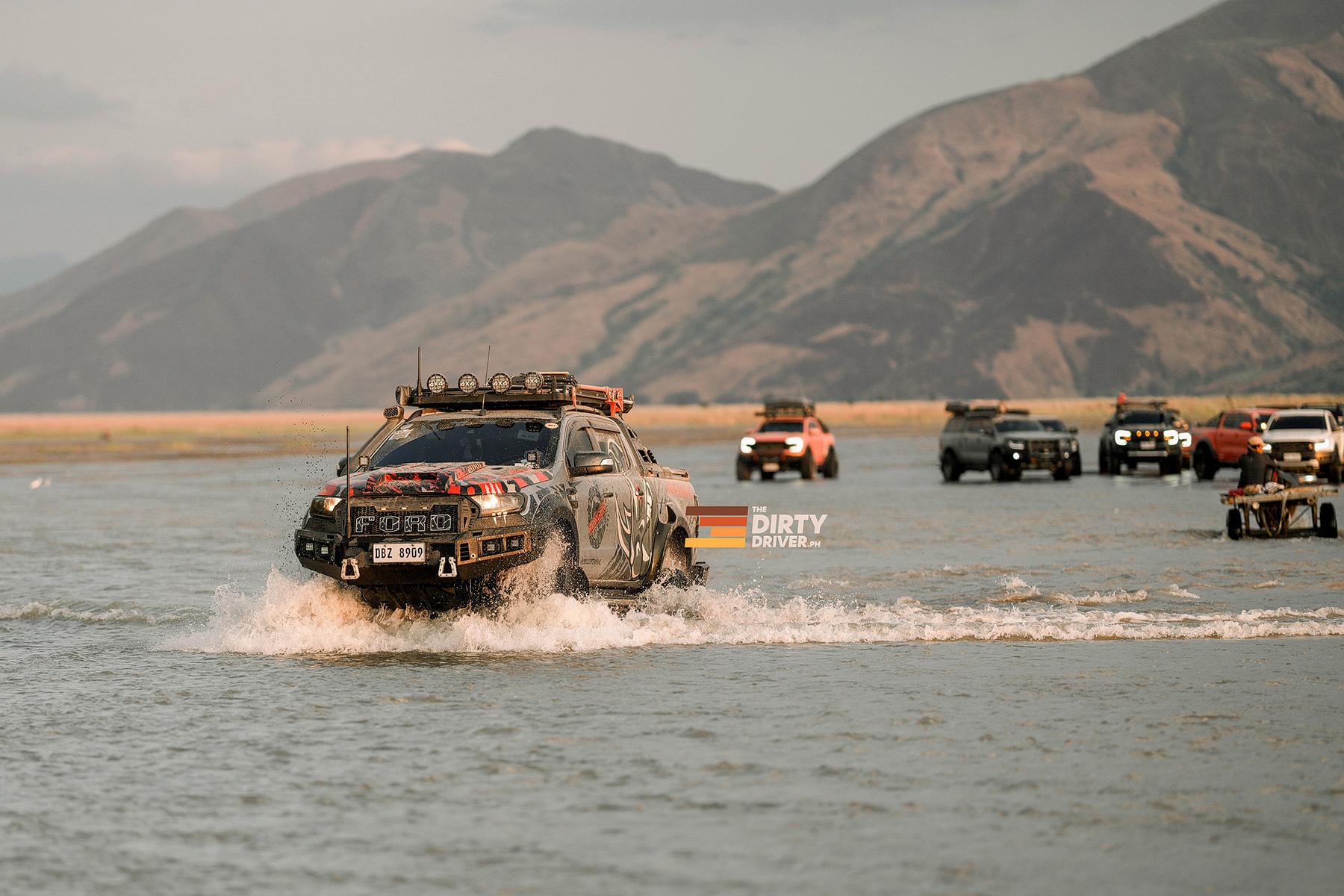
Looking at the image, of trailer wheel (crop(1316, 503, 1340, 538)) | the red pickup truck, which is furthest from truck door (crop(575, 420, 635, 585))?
the red pickup truck

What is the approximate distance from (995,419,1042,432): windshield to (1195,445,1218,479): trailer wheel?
3.78 m

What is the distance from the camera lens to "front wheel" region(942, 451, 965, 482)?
38.3 meters

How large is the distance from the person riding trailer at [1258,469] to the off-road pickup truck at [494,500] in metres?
9.28

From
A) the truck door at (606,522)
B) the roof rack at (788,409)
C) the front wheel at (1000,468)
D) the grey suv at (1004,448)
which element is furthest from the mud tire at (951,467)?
the truck door at (606,522)

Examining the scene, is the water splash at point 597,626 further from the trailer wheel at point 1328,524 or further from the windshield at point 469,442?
the trailer wheel at point 1328,524

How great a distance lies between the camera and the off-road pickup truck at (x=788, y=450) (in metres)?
39.0

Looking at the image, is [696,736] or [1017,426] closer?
[696,736]

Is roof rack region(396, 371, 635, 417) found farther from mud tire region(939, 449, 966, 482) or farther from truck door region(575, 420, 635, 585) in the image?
mud tire region(939, 449, 966, 482)

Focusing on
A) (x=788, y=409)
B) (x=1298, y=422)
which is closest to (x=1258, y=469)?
(x=1298, y=422)

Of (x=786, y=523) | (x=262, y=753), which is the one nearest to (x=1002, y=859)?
(x=262, y=753)

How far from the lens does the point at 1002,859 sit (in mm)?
6113

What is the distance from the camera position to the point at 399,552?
1120 centimetres

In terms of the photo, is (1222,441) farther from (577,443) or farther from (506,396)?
(506,396)

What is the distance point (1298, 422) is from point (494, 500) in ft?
90.5
